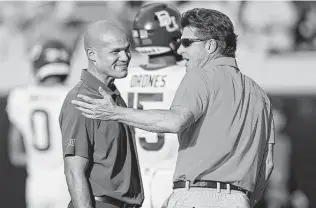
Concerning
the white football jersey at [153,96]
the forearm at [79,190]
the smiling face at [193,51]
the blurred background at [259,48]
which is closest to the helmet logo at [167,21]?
the white football jersey at [153,96]

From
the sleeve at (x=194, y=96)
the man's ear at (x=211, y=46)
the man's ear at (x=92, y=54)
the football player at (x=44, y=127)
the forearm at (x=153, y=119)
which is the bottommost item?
the football player at (x=44, y=127)

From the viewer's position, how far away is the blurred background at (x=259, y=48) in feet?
35.8

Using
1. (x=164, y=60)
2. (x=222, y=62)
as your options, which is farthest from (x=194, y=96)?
(x=164, y=60)

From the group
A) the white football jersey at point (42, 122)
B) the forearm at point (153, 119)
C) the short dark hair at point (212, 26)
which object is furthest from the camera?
the white football jersey at point (42, 122)

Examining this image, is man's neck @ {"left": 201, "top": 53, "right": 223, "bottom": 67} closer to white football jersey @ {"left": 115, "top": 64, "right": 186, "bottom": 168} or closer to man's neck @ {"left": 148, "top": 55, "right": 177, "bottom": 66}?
white football jersey @ {"left": 115, "top": 64, "right": 186, "bottom": 168}

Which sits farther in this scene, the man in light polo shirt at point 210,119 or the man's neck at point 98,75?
the man's neck at point 98,75

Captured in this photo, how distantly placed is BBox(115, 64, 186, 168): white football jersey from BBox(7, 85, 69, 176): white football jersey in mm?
895

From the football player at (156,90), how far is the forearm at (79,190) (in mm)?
1814

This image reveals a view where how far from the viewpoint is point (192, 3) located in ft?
35.2

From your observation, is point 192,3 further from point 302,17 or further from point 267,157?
point 267,157

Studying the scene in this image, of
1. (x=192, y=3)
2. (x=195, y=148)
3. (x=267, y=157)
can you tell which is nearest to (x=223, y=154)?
(x=195, y=148)

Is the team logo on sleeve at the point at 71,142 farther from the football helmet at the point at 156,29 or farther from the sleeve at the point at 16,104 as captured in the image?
the sleeve at the point at 16,104

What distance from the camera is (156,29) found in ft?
21.8

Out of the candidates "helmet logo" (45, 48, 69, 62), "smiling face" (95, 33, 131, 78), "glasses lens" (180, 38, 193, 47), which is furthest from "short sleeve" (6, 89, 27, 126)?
"glasses lens" (180, 38, 193, 47)
